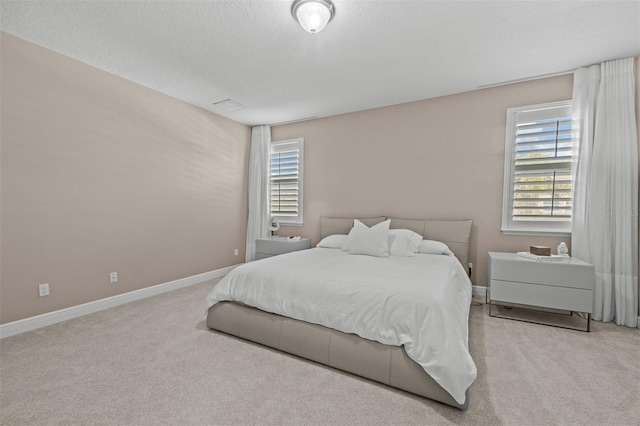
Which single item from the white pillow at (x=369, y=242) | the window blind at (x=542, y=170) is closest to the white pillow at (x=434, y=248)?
the white pillow at (x=369, y=242)

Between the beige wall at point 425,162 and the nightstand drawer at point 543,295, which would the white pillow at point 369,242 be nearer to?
the beige wall at point 425,162

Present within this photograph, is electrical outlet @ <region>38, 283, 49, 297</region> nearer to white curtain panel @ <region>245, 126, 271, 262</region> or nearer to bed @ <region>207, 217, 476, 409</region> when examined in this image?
bed @ <region>207, 217, 476, 409</region>

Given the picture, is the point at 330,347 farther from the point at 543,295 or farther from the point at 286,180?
the point at 286,180

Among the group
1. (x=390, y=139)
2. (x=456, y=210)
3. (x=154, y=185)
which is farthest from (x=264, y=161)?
(x=456, y=210)

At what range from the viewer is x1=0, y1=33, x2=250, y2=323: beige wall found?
2.49m

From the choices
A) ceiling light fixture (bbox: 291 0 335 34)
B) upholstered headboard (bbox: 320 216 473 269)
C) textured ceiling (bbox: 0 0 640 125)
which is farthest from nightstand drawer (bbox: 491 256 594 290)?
ceiling light fixture (bbox: 291 0 335 34)

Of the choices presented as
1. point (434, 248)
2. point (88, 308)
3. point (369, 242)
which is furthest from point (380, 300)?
point (88, 308)

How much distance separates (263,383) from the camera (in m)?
1.81

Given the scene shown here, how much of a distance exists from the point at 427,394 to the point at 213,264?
3.74 m

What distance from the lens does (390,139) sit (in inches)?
159

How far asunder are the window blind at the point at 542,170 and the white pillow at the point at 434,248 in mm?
903

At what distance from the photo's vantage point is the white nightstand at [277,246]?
4316mm

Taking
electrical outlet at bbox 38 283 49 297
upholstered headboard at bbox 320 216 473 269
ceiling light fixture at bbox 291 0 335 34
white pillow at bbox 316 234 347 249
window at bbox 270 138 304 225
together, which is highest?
ceiling light fixture at bbox 291 0 335 34

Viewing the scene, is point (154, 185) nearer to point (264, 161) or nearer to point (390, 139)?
point (264, 161)
